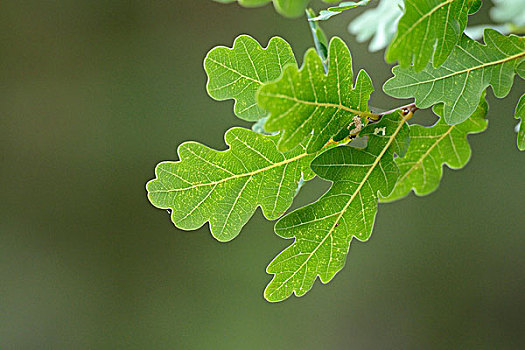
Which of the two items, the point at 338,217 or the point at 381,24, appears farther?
the point at 381,24

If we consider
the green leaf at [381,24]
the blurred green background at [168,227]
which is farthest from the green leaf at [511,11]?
the blurred green background at [168,227]

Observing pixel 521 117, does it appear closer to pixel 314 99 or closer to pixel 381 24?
pixel 314 99

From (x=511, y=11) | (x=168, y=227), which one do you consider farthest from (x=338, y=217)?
(x=168, y=227)

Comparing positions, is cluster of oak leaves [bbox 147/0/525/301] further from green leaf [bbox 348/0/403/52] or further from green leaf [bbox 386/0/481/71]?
green leaf [bbox 348/0/403/52]

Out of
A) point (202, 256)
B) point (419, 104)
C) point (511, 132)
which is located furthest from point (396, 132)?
point (511, 132)

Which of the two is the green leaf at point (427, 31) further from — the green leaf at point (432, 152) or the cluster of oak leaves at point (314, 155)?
the green leaf at point (432, 152)
